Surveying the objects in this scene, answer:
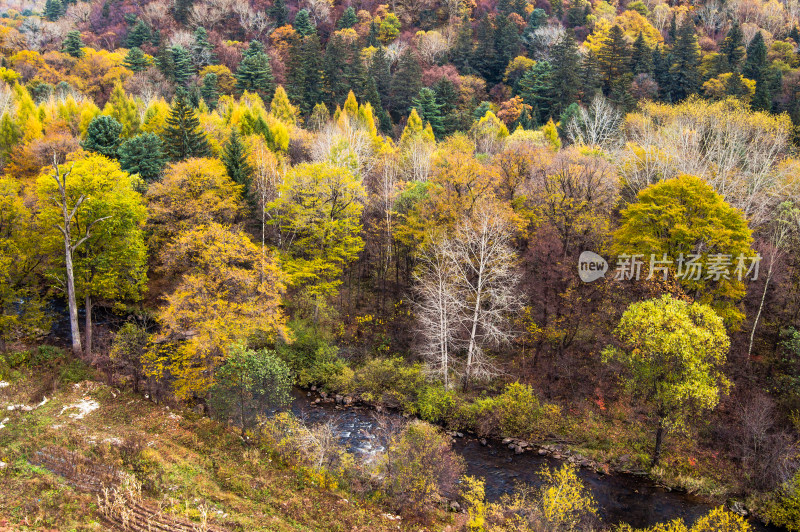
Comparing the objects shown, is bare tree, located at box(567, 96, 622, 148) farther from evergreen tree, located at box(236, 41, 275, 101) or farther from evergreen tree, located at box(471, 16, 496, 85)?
evergreen tree, located at box(236, 41, 275, 101)

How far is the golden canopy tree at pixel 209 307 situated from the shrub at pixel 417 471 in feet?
27.8

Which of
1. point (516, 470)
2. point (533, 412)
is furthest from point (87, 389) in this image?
point (533, 412)

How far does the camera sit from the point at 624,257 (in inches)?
1094

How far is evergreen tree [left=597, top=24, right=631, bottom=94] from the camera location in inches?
2466

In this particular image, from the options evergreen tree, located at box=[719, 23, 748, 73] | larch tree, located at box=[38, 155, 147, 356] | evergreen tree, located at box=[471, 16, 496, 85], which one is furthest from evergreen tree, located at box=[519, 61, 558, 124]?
larch tree, located at box=[38, 155, 147, 356]

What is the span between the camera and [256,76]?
6638cm

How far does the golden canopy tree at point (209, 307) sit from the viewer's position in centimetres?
2314

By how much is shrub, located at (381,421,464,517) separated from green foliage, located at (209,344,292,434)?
5374mm

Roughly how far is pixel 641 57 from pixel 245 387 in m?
63.2

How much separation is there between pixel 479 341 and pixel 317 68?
48.3 meters

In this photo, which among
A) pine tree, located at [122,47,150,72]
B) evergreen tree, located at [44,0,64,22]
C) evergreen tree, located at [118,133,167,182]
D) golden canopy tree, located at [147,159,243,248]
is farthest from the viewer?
evergreen tree, located at [44,0,64,22]

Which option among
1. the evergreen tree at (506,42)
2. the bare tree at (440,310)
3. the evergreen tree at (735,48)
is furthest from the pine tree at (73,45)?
the evergreen tree at (735,48)

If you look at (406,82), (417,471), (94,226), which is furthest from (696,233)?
(406,82)

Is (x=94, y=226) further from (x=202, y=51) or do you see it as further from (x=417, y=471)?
(x=202, y=51)
